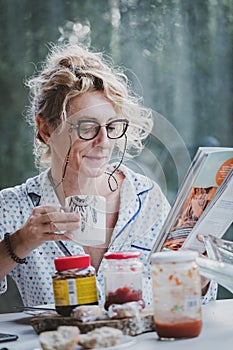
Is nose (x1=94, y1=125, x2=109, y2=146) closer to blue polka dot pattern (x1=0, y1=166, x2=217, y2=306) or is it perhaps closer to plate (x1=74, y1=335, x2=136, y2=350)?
blue polka dot pattern (x1=0, y1=166, x2=217, y2=306)

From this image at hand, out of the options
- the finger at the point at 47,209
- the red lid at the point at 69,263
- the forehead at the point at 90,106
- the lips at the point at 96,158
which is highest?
the forehead at the point at 90,106

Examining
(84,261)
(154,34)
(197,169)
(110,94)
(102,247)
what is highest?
(154,34)

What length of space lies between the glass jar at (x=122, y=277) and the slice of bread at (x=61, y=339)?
0.59ft

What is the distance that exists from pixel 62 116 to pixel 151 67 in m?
1.06

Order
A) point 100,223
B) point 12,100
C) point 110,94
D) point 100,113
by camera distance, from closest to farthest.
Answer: point 100,223
point 100,113
point 110,94
point 12,100

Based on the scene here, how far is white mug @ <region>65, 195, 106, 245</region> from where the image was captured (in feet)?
4.48

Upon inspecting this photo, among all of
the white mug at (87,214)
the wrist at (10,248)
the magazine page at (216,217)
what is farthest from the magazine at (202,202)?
the wrist at (10,248)

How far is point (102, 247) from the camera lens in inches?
67.0

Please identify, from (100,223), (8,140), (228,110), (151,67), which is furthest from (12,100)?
(100,223)

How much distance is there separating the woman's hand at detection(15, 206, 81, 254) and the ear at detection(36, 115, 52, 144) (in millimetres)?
360

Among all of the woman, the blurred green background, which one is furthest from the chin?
the blurred green background

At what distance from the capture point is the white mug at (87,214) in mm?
1364

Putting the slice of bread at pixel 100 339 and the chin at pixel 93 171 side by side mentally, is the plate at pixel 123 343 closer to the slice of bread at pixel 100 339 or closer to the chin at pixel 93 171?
the slice of bread at pixel 100 339

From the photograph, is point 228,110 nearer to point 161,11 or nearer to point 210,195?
point 161,11
